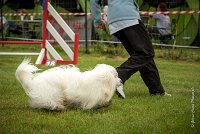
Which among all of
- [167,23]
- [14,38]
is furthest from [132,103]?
[14,38]

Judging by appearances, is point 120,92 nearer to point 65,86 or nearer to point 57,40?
point 65,86

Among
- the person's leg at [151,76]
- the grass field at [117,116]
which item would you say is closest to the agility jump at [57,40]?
the grass field at [117,116]

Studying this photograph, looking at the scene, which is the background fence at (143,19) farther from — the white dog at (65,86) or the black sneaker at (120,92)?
the white dog at (65,86)

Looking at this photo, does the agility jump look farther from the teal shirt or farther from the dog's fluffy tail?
the dog's fluffy tail

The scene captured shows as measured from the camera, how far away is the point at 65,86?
16.2ft

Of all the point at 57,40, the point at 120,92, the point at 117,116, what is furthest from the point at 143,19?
the point at 117,116

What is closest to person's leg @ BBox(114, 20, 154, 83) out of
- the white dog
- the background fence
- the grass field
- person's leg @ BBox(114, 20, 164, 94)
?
person's leg @ BBox(114, 20, 164, 94)

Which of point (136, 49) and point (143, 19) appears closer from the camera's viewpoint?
point (136, 49)

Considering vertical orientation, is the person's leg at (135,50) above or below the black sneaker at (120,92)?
above

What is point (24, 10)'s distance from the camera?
20688mm

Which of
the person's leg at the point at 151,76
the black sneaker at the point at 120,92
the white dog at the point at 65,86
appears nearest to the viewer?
the white dog at the point at 65,86

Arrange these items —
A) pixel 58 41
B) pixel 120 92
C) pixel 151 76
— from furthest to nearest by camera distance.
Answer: pixel 58 41
pixel 151 76
pixel 120 92

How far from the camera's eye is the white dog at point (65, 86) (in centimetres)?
495

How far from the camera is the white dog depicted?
495cm
